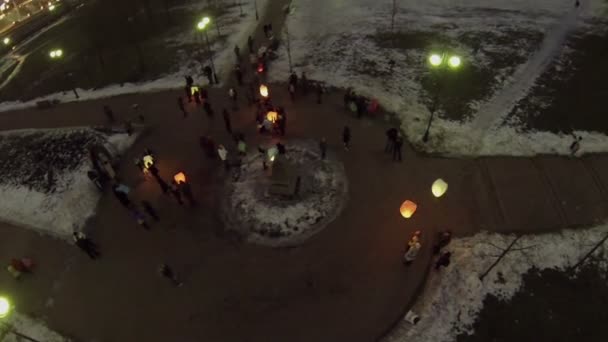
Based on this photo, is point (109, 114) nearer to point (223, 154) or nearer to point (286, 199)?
point (223, 154)

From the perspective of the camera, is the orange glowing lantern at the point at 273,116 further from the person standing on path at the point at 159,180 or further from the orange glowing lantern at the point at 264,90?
the person standing on path at the point at 159,180

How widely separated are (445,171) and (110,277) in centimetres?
1718

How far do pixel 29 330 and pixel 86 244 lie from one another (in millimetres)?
3915

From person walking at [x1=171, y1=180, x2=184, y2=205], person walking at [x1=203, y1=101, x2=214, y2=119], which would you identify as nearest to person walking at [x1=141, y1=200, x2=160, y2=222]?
person walking at [x1=171, y1=180, x2=184, y2=205]

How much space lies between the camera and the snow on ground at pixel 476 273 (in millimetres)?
14406

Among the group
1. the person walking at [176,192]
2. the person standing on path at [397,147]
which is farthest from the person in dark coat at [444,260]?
the person walking at [176,192]

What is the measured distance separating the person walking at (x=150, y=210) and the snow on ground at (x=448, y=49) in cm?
1386

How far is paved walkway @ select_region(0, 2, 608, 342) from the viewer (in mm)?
15148

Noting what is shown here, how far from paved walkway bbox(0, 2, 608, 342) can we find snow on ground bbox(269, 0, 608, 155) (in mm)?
2106

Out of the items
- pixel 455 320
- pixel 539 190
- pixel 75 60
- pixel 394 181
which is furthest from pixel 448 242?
pixel 75 60

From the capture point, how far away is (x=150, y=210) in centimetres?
1822

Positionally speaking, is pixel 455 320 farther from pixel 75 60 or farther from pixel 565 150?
pixel 75 60

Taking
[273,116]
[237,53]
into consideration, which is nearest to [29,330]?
[273,116]

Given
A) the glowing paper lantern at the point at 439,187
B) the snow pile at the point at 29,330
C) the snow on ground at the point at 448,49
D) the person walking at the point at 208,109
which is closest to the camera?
the snow pile at the point at 29,330
